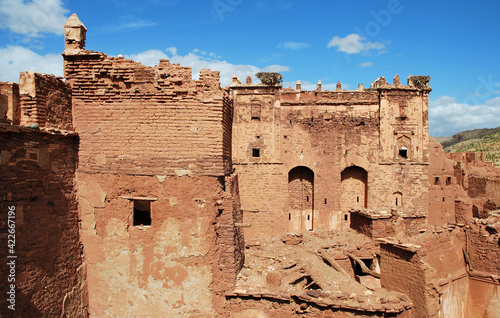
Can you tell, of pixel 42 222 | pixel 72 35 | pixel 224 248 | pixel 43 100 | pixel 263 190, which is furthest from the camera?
pixel 263 190

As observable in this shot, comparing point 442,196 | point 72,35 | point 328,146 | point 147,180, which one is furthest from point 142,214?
point 442,196

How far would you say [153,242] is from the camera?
639cm

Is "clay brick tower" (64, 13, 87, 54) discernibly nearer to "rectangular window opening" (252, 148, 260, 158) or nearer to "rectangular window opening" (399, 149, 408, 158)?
"rectangular window opening" (252, 148, 260, 158)

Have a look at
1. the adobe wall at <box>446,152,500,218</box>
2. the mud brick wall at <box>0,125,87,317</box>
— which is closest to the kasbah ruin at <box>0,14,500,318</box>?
the mud brick wall at <box>0,125,87,317</box>

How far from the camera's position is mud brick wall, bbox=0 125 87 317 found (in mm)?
5039

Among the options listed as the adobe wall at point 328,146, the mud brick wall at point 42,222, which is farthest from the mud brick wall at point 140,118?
the adobe wall at point 328,146

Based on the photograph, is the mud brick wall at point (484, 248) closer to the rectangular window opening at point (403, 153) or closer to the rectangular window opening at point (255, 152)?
the rectangular window opening at point (403, 153)

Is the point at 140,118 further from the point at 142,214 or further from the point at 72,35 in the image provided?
the point at 142,214

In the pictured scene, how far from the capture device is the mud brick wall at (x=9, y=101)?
218 inches

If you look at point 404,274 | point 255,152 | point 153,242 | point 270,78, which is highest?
point 270,78

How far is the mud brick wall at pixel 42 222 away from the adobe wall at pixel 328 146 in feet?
48.2

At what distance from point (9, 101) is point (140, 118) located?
7.19 ft

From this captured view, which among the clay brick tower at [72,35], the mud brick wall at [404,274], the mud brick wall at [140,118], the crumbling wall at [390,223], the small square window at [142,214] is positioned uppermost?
the clay brick tower at [72,35]

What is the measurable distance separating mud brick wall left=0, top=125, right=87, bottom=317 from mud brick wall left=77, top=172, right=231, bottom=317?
1.22 ft
